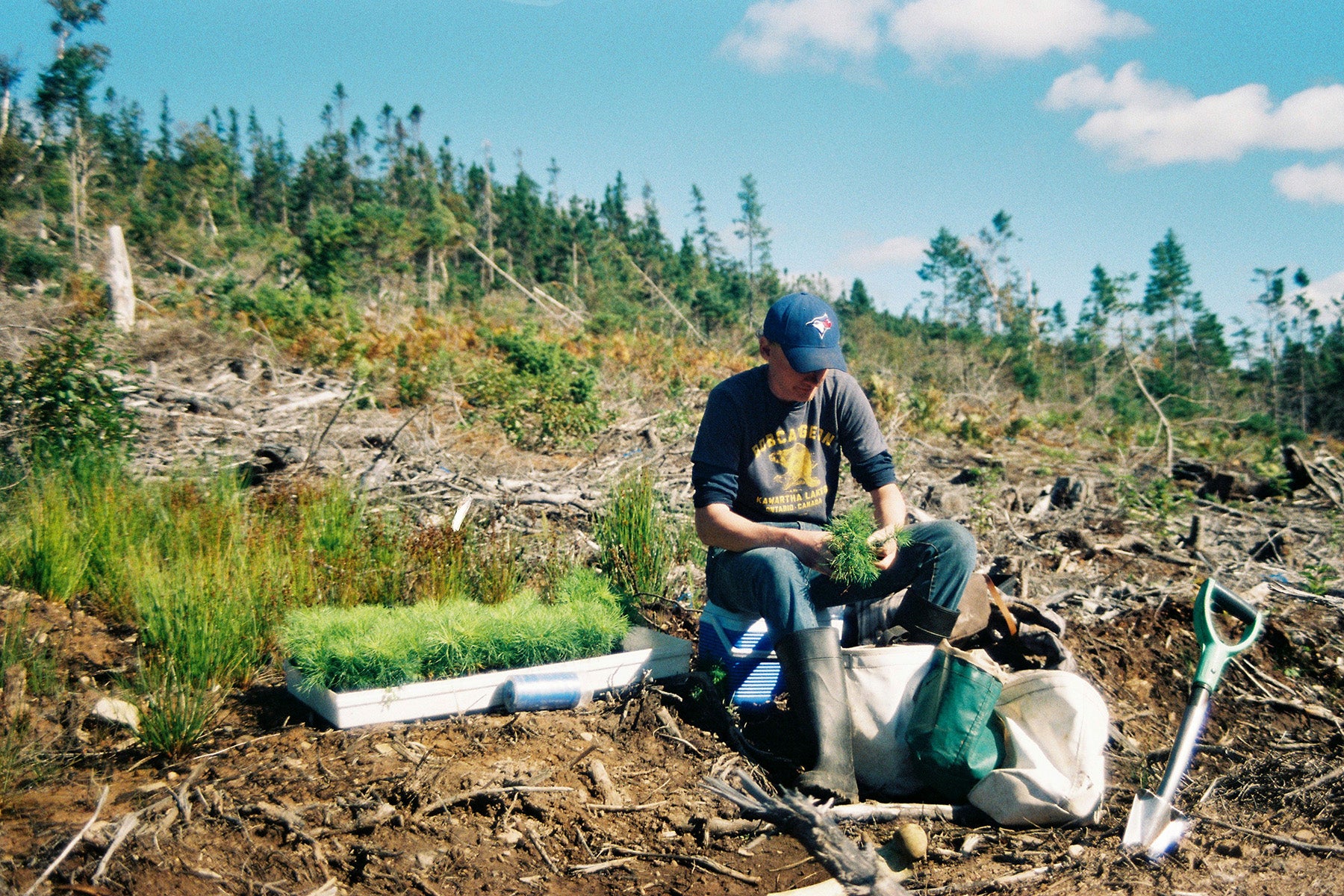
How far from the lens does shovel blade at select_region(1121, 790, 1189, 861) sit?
243cm

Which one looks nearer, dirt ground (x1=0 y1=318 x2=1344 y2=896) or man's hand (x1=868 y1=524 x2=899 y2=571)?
dirt ground (x1=0 y1=318 x2=1344 y2=896)

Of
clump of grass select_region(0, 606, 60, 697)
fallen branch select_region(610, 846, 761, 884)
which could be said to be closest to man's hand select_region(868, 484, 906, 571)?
fallen branch select_region(610, 846, 761, 884)

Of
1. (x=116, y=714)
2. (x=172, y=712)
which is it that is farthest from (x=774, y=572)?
(x=116, y=714)

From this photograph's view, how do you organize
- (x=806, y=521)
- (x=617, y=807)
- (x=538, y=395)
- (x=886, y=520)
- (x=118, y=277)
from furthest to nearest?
(x=118, y=277) → (x=538, y=395) → (x=806, y=521) → (x=886, y=520) → (x=617, y=807)

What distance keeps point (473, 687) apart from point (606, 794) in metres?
0.75

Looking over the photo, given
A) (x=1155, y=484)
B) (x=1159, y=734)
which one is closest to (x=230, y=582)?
(x=1159, y=734)

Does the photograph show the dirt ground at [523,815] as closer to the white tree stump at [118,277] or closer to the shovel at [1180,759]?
the shovel at [1180,759]

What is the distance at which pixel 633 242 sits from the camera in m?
49.2

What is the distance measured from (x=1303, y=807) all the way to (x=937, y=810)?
4.03ft

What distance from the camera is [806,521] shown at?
351 centimetres

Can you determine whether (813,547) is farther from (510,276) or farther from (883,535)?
(510,276)

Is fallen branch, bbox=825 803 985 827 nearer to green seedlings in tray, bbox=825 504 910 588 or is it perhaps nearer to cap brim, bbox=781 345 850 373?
green seedlings in tray, bbox=825 504 910 588

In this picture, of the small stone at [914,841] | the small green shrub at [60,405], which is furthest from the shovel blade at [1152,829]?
the small green shrub at [60,405]

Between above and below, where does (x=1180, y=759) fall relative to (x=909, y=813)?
above
